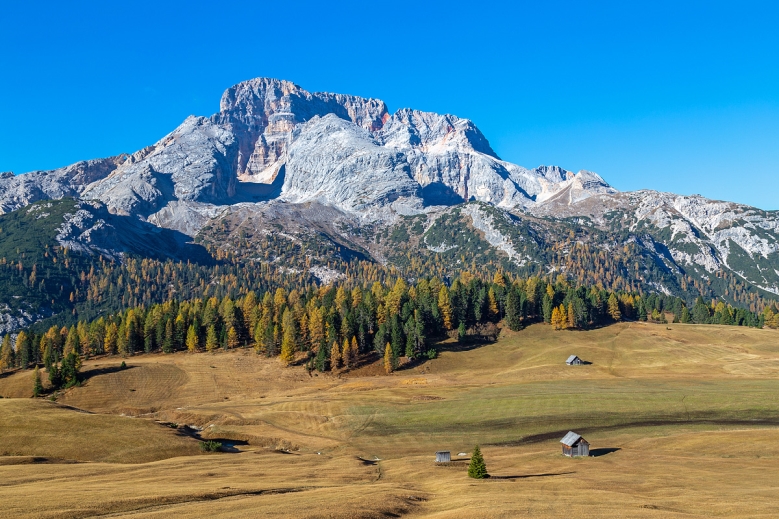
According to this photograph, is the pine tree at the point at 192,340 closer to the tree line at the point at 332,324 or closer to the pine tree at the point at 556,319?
the tree line at the point at 332,324

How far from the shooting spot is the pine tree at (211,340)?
556 ft

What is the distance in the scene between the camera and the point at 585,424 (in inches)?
3376

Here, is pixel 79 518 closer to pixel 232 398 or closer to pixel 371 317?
pixel 232 398

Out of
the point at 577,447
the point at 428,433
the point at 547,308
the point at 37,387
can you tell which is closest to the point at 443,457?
the point at 577,447

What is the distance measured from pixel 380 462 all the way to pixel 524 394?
48.4 metres

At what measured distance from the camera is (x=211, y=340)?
6683 inches

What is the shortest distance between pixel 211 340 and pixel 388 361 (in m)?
59.6

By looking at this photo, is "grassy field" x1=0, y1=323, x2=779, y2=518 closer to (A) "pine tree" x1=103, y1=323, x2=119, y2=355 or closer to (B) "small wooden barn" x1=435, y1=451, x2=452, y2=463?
(B) "small wooden barn" x1=435, y1=451, x2=452, y2=463

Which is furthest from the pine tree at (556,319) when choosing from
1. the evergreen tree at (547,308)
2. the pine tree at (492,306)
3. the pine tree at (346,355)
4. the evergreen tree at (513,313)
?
the pine tree at (346,355)

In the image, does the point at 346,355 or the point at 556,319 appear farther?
the point at 556,319

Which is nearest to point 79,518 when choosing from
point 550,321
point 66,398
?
point 66,398

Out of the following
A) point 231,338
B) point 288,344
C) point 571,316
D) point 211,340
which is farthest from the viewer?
point 571,316

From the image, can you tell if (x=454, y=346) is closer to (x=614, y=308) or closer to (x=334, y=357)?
(x=334, y=357)

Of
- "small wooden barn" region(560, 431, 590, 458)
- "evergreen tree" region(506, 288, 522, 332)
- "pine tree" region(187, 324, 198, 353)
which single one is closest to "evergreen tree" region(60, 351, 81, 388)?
"pine tree" region(187, 324, 198, 353)
